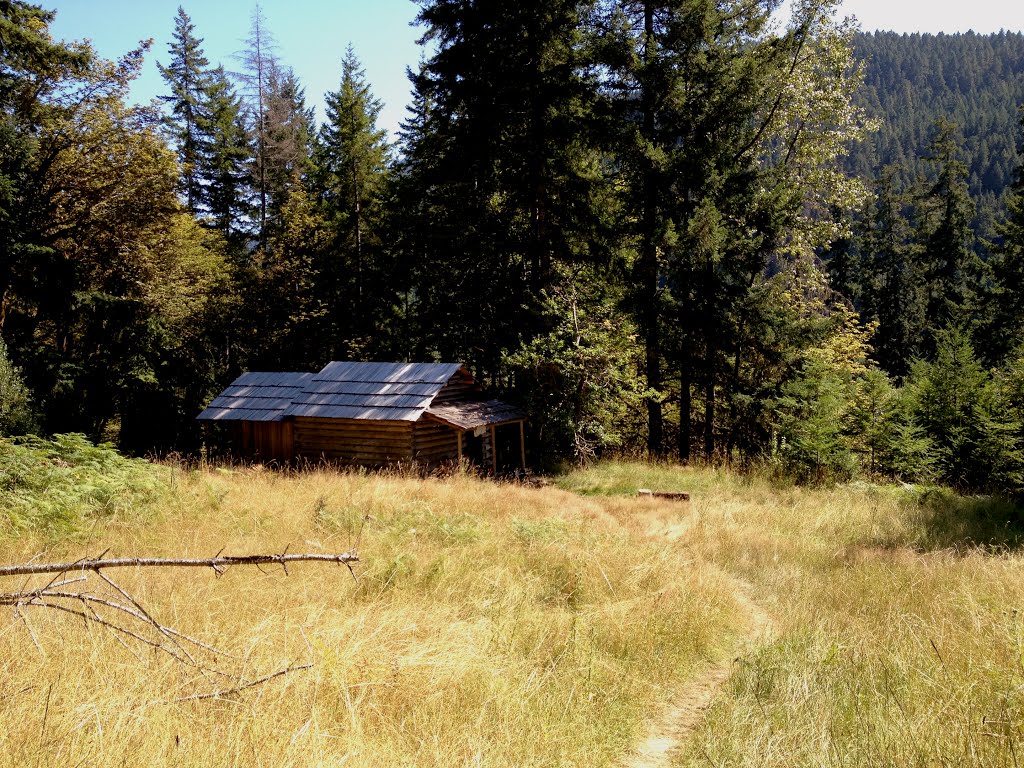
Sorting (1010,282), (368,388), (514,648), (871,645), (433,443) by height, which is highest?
(1010,282)

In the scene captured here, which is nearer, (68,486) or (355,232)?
(68,486)

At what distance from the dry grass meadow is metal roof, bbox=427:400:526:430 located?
796 cm

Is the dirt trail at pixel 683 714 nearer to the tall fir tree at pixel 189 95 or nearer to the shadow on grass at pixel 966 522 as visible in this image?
the shadow on grass at pixel 966 522

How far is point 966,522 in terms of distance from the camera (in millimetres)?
11469

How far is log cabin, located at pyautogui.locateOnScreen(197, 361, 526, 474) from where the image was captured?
18297 millimetres

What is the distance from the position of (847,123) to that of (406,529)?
21.2m

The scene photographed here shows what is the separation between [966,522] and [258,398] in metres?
19.3

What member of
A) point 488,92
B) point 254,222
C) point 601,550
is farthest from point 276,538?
point 254,222

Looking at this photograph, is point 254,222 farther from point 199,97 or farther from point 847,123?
point 847,123

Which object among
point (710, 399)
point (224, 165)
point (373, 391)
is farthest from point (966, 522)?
point (224, 165)

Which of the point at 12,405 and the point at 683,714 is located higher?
the point at 12,405

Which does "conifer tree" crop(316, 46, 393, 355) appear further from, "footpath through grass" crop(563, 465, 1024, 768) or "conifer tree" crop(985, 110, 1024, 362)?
"conifer tree" crop(985, 110, 1024, 362)

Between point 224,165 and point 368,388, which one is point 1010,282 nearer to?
point 368,388

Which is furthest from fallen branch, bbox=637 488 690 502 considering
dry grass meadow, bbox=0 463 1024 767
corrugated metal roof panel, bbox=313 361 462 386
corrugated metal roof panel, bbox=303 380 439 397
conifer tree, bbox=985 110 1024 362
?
conifer tree, bbox=985 110 1024 362
